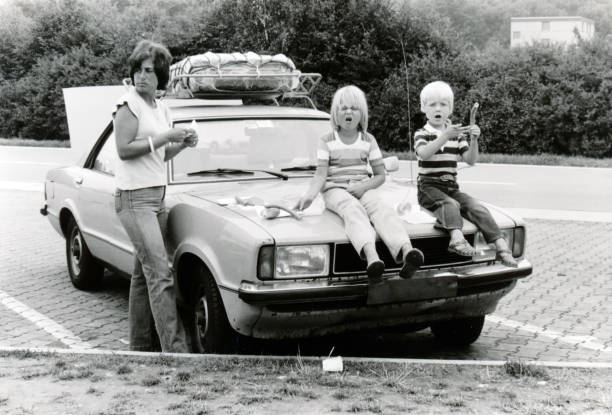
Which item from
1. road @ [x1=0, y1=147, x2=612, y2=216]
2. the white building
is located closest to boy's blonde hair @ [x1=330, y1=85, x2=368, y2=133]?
road @ [x1=0, y1=147, x2=612, y2=216]

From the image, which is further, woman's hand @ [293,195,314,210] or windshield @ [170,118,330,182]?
windshield @ [170,118,330,182]

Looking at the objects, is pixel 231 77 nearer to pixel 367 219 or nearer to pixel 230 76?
pixel 230 76

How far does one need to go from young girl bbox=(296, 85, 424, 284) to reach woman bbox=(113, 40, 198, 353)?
0.83m

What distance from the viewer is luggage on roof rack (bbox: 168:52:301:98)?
6660 mm

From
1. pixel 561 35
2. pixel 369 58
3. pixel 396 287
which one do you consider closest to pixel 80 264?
pixel 396 287

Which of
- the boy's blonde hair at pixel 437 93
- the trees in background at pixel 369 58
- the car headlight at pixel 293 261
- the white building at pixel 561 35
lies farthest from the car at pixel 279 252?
the white building at pixel 561 35

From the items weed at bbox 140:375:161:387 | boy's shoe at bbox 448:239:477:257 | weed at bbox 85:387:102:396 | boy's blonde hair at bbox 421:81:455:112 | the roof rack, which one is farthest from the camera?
the roof rack

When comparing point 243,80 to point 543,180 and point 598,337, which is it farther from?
point 543,180

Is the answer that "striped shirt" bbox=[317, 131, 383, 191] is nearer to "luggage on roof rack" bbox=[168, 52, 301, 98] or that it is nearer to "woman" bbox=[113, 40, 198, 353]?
"woman" bbox=[113, 40, 198, 353]

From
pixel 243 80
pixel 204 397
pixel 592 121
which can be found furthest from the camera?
pixel 592 121

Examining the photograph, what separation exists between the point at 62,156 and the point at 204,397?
63.6 feet

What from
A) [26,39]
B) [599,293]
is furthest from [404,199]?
[26,39]

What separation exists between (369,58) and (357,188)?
62.8 ft

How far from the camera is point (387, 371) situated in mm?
4660
